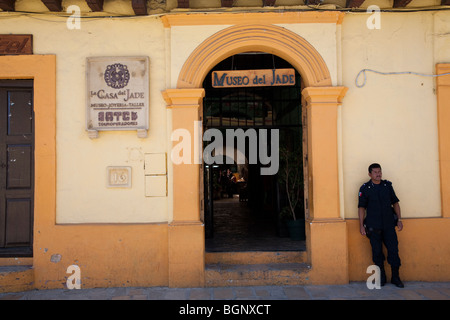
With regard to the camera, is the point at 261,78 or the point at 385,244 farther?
the point at 261,78

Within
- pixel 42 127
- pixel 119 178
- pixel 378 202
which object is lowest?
pixel 378 202

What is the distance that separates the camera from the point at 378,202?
487 centimetres

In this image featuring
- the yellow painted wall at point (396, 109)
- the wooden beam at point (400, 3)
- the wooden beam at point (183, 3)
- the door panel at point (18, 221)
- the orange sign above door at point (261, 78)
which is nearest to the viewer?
the wooden beam at point (183, 3)

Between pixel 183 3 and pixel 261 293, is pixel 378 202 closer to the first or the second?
pixel 261 293

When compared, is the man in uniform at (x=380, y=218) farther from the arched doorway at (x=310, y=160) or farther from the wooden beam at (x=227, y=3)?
the wooden beam at (x=227, y=3)

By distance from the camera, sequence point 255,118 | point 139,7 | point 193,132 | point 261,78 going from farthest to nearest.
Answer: point 255,118 → point 261,78 → point 193,132 → point 139,7

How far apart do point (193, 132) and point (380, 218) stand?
9.79ft

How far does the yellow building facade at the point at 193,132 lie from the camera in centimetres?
502

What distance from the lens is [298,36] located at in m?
5.16

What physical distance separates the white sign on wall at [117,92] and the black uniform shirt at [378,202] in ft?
11.3

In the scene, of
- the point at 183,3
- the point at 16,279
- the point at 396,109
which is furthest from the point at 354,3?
the point at 16,279

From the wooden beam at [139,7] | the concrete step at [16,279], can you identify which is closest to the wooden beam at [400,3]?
the wooden beam at [139,7]

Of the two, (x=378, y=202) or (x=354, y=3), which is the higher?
(x=354, y=3)
